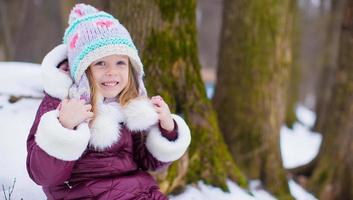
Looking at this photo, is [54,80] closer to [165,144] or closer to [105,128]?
[105,128]

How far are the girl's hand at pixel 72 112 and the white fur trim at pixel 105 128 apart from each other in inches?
5.5

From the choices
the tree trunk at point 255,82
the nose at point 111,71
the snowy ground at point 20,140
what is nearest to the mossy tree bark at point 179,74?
the snowy ground at point 20,140

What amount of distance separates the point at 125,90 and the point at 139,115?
0.18 meters

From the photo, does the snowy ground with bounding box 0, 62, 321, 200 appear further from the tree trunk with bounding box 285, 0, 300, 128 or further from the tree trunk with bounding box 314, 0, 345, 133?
the tree trunk with bounding box 314, 0, 345, 133

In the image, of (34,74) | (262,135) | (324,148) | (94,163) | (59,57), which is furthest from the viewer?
(324,148)

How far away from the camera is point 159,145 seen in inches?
124

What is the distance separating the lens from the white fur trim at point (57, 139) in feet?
8.57

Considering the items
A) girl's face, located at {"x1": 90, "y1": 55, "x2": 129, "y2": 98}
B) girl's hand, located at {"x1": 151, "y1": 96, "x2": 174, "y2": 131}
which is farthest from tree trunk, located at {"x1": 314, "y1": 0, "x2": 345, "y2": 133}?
girl's face, located at {"x1": 90, "y1": 55, "x2": 129, "y2": 98}

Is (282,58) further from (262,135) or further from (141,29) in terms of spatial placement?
(141,29)

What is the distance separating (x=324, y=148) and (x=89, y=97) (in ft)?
15.7

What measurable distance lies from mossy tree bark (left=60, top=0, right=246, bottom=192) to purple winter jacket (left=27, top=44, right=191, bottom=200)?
971mm

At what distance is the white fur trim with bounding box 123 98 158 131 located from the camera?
3.04 metres

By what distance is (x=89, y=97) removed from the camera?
9.59ft

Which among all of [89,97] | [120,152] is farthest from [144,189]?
[89,97]
